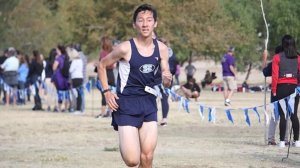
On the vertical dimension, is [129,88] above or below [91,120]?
above

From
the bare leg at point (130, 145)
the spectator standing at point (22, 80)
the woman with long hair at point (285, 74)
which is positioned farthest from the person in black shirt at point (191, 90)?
the bare leg at point (130, 145)

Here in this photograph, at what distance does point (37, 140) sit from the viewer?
673 inches

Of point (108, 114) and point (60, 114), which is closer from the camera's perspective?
point (108, 114)

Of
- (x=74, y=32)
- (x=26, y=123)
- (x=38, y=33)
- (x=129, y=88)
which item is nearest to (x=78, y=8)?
(x=74, y=32)

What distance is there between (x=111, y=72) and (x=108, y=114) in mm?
1862

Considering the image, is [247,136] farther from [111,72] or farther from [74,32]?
[74,32]

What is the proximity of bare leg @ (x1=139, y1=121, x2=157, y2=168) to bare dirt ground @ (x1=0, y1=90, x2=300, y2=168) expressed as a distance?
301cm

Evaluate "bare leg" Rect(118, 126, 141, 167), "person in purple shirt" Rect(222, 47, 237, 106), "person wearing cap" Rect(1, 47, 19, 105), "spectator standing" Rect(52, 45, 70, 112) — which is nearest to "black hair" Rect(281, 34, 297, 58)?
"bare leg" Rect(118, 126, 141, 167)

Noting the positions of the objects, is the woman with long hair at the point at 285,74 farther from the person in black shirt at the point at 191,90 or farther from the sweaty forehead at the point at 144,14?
the person in black shirt at the point at 191,90

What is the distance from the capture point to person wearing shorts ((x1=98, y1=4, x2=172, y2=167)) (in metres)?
9.30

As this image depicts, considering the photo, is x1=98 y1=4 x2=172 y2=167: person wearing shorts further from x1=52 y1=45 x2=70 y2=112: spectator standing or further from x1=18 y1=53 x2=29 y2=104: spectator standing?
x1=18 y1=53 x2=29 y2=104: spectator standing

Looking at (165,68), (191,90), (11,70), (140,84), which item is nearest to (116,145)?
(140,84)

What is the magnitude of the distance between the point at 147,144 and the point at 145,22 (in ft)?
4.21

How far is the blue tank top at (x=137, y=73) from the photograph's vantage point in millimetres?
9352
